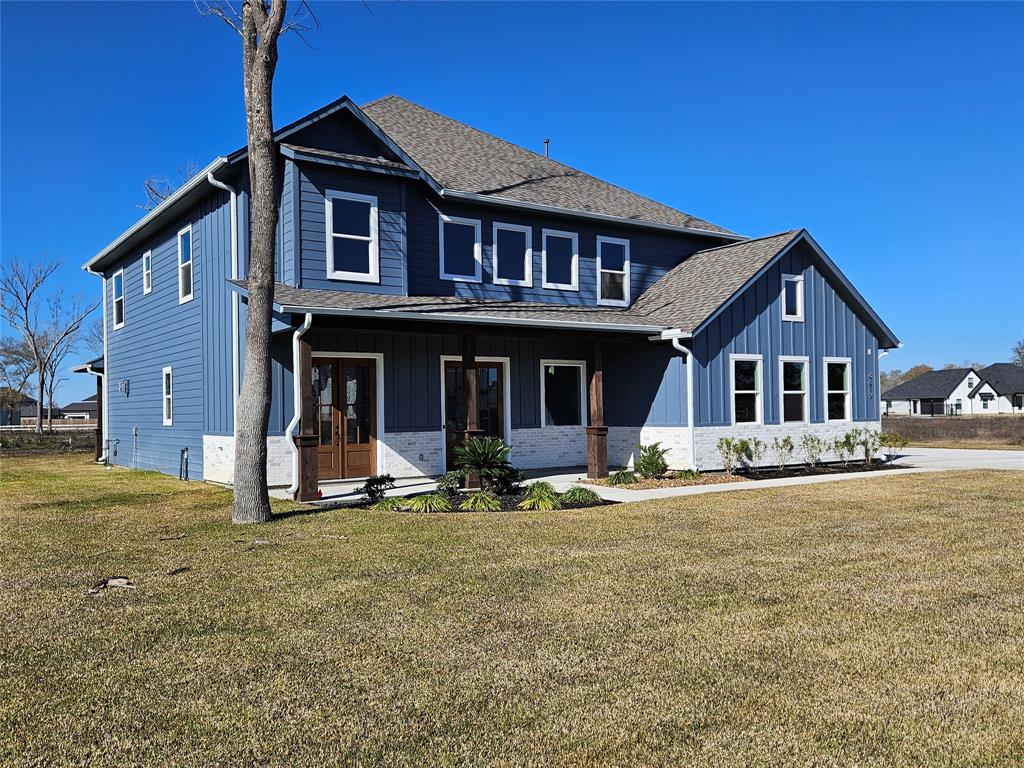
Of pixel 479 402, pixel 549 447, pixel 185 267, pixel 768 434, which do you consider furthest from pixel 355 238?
pixel 768 434

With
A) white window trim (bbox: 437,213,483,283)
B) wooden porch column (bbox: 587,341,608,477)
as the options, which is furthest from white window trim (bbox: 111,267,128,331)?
wooden porch column (bbox: 587,341,608,477)

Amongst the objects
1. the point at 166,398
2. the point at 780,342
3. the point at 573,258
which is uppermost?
the point at 573,258

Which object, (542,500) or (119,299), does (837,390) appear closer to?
(542,500)

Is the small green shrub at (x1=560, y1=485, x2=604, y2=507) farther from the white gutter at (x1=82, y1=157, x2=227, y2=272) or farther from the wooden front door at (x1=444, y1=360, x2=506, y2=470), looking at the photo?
the white gutter at (x1=82, y1=157, x2=227, y2=272)

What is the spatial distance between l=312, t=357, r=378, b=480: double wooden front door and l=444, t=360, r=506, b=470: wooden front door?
1571 mm

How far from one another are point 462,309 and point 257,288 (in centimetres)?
475

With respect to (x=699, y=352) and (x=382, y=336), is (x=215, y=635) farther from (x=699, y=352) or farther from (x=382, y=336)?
(x=699, y=352)

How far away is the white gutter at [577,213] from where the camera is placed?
15211mm

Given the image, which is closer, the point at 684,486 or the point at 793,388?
the point at 684,486

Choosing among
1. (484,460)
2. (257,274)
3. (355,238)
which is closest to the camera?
(257,274)

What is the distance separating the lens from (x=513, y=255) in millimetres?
16422

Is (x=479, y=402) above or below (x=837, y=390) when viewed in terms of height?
below

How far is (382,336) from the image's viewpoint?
14.7m

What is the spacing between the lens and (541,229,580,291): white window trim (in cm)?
1673
